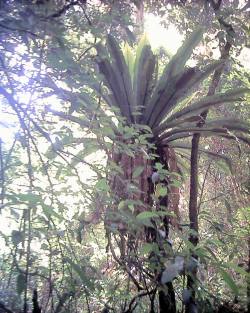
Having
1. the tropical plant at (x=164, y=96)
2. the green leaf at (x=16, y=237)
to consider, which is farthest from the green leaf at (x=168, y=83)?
the green leaf at (x=16, y=237)

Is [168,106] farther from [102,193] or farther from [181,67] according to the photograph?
[102,193]

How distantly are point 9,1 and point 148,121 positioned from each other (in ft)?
5.98

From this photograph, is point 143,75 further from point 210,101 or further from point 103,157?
point 103,157

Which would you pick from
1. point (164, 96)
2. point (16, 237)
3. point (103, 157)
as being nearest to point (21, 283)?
point (16, 237)

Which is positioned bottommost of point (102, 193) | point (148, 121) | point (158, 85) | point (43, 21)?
point (102, 193)

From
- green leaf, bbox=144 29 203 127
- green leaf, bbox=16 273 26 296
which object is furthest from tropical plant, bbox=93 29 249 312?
green leaf, bbox=16 273 26 296

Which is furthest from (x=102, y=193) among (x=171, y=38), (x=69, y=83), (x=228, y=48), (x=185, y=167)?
(x=171, y=38)

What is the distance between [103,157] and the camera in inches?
79.7

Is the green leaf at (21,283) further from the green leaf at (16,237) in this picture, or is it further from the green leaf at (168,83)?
the green leaf at (168,83)

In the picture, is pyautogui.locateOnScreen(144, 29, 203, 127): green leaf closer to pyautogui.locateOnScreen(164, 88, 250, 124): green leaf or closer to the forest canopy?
the forest canopy

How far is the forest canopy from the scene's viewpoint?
47.0 inches

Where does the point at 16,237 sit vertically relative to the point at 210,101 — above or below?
below

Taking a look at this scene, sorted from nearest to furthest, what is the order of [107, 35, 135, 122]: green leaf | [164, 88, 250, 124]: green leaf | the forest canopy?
the forest canopy, [164, 88, 250, 124]: green leaf, [107, 35, 135, 122]: green leaf

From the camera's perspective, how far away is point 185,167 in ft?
13.5
